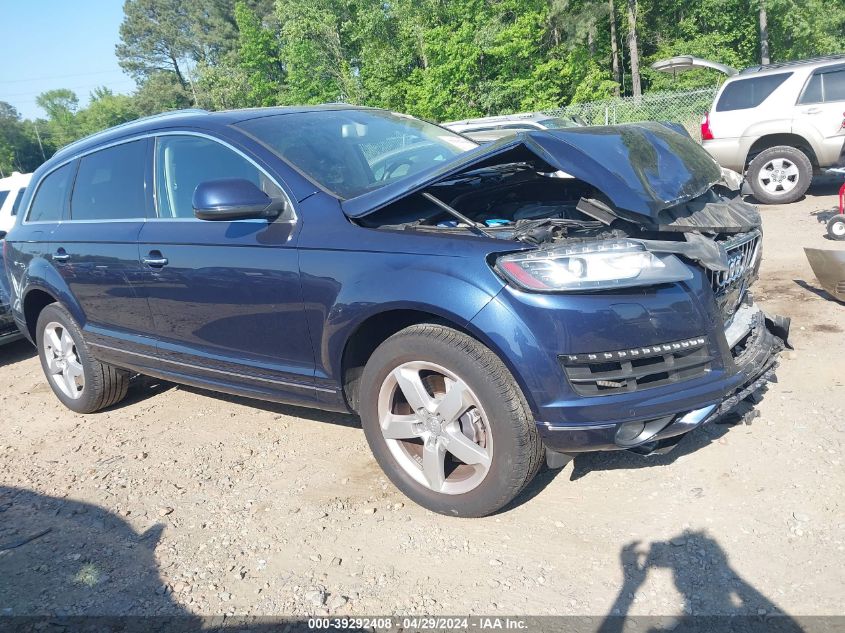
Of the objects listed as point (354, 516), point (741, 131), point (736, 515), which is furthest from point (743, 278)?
point (741, 131)

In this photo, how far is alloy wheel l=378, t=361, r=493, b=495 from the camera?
8.98 feet

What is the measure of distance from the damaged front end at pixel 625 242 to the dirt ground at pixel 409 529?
0.40 meters

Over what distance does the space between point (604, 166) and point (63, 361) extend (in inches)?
162

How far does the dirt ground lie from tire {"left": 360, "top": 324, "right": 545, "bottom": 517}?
17 centimetres

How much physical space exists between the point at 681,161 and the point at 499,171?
85 centimetres

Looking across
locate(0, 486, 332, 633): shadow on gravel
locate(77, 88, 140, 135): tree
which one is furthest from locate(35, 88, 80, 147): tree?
locate(0, 486, 332, 633): shadow on gravel

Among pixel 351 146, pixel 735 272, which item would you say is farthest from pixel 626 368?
pixel 351 146

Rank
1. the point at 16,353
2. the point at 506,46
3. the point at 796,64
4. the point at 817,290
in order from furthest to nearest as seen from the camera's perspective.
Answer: the point at 506,46, the point at 796,64, the point at 16,353, the point at 817,290

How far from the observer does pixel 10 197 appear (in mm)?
8742

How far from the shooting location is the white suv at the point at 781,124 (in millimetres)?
9227

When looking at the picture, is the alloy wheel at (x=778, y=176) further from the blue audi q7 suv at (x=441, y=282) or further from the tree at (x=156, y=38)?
the tree at (x=156, y=38)

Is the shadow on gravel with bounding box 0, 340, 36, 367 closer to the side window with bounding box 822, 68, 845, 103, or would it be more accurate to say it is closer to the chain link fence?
the side window with bounding box 822, 68, 845, 103

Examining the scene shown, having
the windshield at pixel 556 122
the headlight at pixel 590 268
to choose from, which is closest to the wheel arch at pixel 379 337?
the headlight at pixel 590 268

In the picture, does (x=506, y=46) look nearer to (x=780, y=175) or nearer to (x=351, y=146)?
(x=780, y=175)
